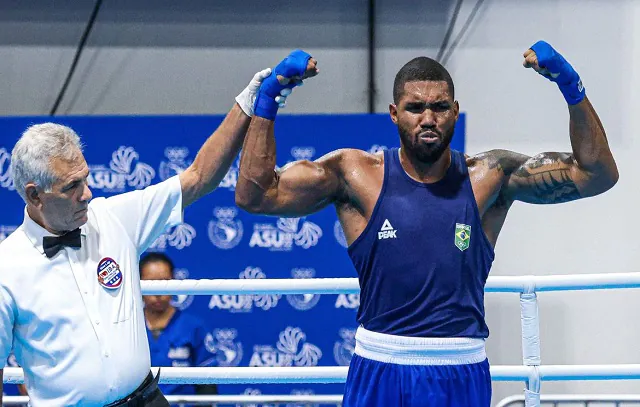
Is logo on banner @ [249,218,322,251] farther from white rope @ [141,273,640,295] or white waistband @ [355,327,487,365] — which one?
white waistband @ [355,327,487,365]

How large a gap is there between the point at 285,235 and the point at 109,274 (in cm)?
222

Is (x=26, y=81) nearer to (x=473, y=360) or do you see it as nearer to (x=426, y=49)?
(x=426, y=49)

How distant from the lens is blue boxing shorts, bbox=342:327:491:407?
2.40 metres

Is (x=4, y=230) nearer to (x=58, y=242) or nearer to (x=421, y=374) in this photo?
(x=58, y=242)

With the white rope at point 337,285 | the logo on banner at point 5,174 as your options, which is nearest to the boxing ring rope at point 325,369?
the white rope at point 337,285

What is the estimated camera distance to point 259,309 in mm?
4605

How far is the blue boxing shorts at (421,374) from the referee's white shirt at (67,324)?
0.63m

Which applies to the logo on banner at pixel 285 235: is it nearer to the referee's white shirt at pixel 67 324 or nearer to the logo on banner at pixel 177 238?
the logo on banner at pixel 177 238

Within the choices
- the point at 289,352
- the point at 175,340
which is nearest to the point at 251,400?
the point at 175,340

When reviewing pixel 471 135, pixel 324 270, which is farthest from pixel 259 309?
pixel 471 135

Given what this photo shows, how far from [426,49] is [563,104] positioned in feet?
2.72

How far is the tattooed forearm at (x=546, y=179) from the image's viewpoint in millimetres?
2504

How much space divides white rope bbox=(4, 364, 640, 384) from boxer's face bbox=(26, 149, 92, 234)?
3.10 ft

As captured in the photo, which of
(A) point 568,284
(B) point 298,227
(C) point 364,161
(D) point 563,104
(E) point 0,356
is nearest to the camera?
(E) point 0,356
